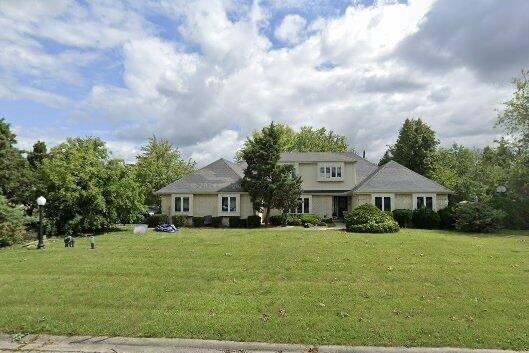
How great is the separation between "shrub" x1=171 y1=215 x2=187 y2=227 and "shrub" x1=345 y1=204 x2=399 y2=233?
1446 centimetres

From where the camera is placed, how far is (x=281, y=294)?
1134 cm

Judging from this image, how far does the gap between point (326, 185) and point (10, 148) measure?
2758 cm

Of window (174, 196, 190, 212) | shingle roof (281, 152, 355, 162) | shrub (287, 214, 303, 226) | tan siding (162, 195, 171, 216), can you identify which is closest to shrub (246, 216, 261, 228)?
shrub (287, 214, 303, 226)

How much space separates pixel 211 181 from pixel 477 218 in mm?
21581

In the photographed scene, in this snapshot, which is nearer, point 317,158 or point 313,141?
point 317,158

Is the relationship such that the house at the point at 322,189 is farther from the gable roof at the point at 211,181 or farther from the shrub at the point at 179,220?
the shrub at the point at 179,220

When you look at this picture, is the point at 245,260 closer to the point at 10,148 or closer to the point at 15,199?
the point at 15,199

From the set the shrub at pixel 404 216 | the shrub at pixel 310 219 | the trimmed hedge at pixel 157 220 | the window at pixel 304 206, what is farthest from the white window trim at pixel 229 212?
the shrub at pixel 404 216

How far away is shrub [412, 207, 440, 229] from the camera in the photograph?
101ft

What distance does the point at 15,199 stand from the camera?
3180 centimetres

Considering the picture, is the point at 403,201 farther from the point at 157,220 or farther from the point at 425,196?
the point at 157,220

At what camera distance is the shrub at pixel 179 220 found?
1379 inches

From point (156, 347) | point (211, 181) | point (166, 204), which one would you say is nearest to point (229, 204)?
point (211, 181)

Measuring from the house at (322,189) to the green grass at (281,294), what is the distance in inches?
640
